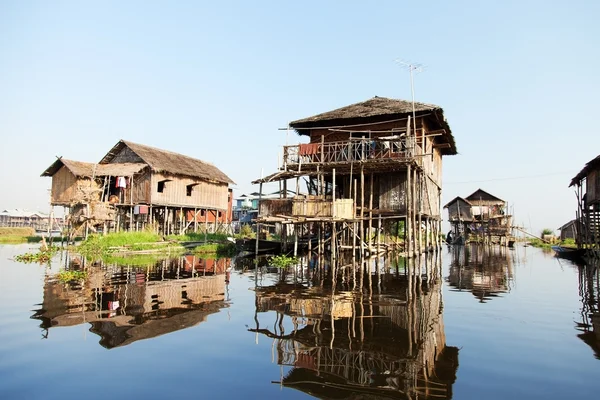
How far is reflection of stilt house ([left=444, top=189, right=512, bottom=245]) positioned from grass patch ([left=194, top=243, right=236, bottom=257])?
2803cm

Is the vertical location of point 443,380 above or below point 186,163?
below

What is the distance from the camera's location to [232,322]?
8.98m

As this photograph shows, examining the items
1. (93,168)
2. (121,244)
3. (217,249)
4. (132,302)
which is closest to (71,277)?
(132,302)

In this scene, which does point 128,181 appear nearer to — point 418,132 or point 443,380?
point 418,132

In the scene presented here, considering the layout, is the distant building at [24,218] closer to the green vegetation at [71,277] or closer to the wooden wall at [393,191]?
the green vegetation at [71,277]

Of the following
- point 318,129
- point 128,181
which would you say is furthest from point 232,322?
point 128,181

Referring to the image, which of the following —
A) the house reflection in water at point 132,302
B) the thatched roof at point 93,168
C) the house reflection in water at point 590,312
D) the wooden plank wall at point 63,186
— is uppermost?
the thatched roof at point 93,168

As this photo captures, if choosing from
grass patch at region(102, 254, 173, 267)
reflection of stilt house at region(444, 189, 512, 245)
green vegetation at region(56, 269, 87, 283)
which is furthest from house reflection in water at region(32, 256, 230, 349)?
reflection of stilt house at region(444, 189, 512, 245)

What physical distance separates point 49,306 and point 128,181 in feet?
70.1

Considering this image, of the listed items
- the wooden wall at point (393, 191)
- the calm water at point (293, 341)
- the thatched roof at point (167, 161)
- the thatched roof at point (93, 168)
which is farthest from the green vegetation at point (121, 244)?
the wooden wall at point (393, 191)

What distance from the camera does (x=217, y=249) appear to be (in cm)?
2875

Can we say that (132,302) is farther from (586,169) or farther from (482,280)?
(586,169)

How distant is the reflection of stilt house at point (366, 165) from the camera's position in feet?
60.5

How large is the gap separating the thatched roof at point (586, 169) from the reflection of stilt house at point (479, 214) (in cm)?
1750
